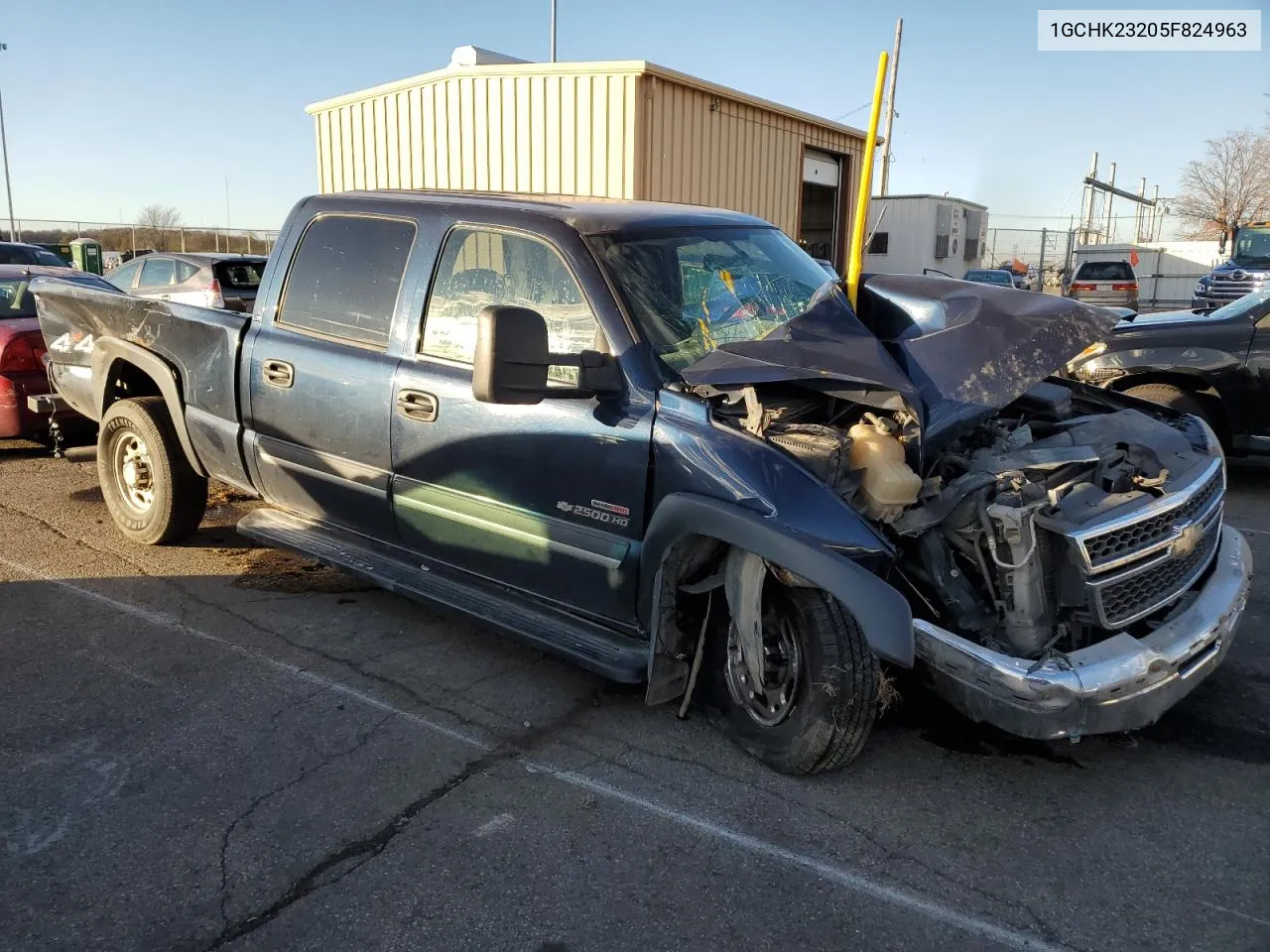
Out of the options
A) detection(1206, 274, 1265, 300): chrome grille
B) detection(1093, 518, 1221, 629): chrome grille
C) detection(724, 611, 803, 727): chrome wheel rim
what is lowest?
detection(724, 611, 803, 727): chrome wheel rim

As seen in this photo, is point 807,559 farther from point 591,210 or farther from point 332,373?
point 332,373

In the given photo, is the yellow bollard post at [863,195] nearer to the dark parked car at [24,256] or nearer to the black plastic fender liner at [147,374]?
the black plastic fender liner at [147,374]

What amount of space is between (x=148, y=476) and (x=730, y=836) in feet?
14.0

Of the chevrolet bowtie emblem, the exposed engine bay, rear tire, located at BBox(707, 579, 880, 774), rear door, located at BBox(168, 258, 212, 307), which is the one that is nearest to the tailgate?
the exposed engine bay

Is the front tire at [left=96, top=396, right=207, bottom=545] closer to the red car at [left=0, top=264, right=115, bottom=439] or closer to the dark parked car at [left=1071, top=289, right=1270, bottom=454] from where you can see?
the red car at [left=0, top=264, right=115, bottom=439]

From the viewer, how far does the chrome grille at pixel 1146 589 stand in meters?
3.00

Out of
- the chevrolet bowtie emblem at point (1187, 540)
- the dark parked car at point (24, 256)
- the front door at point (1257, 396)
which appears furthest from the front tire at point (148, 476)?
the dark parked car at point (24, 256)

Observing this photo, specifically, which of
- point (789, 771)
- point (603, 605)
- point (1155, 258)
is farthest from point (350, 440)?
point (1155, 258)

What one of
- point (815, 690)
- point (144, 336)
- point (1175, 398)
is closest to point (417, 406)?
point (815, 690)

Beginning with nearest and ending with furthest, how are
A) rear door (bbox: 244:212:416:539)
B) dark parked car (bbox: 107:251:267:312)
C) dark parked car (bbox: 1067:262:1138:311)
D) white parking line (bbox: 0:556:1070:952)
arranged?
1. white parking line (bbox: 0:556:1070:952)
2. rear door (bbox: 244:212:416:539)
3. dark parked car (bbox: 107:251:267:312)
4. dark parked car (bbox: 1067:262:1138:311)

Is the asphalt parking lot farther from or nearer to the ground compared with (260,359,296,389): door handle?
nearer to the ground

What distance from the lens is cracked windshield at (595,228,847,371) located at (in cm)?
354

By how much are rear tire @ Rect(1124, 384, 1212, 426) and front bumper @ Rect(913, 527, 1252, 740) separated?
16.0 feet

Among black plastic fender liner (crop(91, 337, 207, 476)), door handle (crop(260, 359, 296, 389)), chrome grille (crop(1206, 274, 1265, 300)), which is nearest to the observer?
door handle (crop(260, 359, 296, 389))
